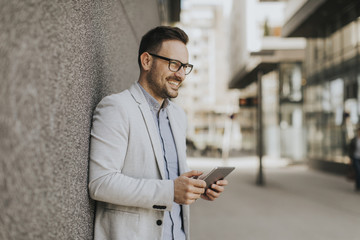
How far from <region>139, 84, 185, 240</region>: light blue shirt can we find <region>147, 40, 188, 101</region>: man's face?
0.31 feet

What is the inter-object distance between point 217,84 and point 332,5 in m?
59.3

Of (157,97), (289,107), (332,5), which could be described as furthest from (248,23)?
(157,97)

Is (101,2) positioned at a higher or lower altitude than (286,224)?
higher

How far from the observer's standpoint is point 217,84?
240ft

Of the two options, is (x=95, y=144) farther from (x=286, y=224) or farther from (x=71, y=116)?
(x=286, y=224)

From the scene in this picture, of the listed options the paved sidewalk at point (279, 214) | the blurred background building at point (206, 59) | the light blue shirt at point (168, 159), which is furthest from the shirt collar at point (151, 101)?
the blurred background building at point (206, 59)

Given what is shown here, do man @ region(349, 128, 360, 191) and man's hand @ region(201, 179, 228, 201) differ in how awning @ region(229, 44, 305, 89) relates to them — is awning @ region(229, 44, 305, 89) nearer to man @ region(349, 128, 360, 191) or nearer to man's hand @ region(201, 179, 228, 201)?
man @ region(349, 128, 360, 191)

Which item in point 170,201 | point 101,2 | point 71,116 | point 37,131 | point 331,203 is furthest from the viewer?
point 331,203

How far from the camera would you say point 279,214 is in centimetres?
713

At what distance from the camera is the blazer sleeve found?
5.33ft

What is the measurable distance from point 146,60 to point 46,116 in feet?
3.53

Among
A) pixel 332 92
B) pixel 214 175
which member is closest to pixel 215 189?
pixel 214 175

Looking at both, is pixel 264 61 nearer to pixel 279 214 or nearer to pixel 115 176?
pixel 279 214

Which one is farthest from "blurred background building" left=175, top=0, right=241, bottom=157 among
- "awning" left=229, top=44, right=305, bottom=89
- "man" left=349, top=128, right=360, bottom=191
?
"man" left=349, top=128, right=360, bottom=191
